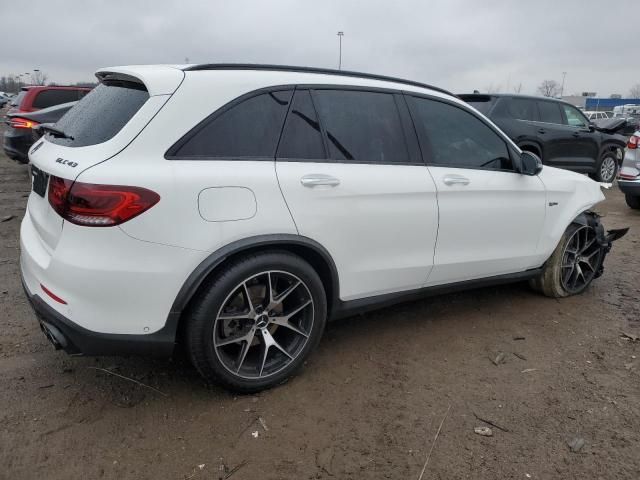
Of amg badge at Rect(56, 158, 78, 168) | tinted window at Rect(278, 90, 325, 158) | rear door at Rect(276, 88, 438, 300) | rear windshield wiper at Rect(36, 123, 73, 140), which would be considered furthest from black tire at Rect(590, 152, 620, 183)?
amg badge at Rect(56, 158, 78, 168)

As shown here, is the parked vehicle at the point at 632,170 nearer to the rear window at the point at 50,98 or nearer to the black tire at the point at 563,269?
the black tire at the point at 563,269

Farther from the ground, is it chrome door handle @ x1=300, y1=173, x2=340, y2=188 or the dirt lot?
chrome door handle @ x1=300, y1=173, x2=340, y2=188

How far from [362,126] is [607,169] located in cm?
1023

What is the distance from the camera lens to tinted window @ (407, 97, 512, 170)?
346 cm

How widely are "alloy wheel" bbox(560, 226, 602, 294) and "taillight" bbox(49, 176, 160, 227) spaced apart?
351 cm

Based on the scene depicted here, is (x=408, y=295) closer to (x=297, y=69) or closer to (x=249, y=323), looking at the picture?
(x=249, y=323)

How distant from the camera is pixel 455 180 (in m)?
3.46

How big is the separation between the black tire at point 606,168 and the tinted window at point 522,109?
2296mm

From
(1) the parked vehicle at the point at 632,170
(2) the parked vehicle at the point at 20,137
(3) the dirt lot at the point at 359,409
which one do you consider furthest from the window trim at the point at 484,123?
(2) the parked vehicle at the point at 20,137

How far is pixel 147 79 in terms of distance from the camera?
2.59m

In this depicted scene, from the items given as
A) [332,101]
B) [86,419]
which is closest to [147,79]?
[332,101]

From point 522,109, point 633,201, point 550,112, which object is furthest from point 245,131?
point 550,112

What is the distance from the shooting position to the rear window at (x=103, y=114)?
2551 millimetres

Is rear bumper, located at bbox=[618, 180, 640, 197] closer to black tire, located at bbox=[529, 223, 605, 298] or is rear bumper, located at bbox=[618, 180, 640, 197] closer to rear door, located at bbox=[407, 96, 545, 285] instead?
black tire, located at bbox=[529, 223, 605, 298]
